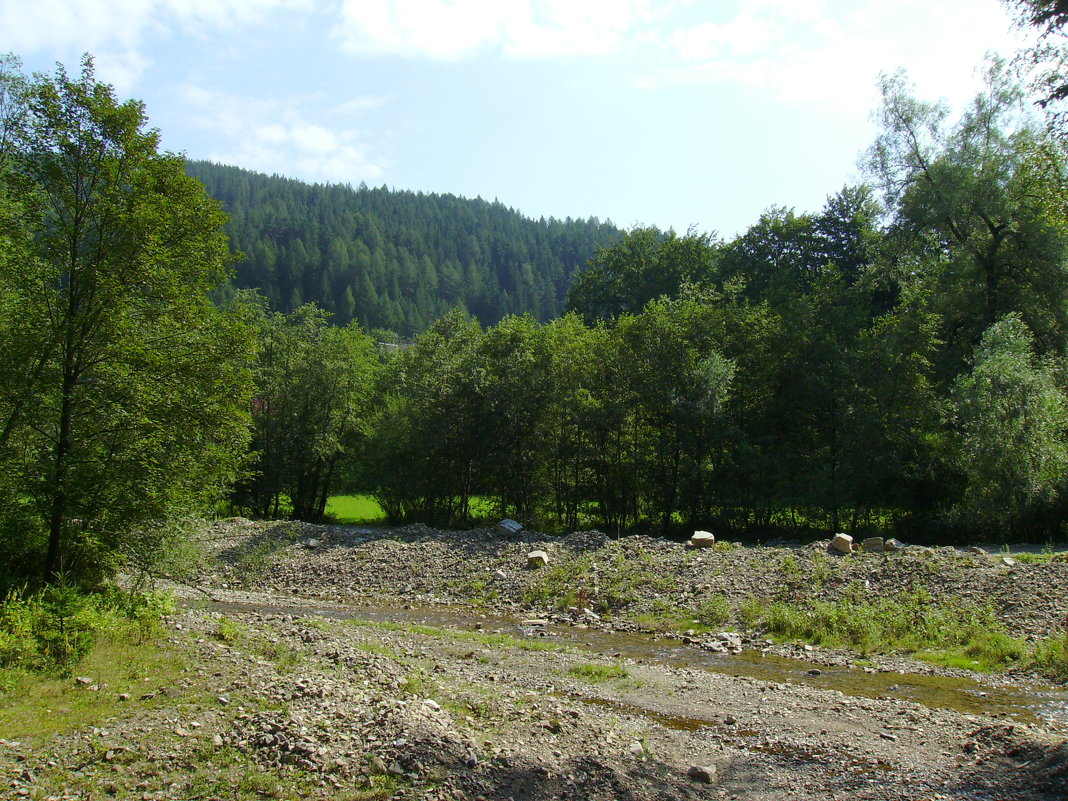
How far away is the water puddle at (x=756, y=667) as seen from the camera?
37.2 ft

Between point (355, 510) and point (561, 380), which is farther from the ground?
point (561, 380)

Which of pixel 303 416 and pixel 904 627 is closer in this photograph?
pixel 904 627

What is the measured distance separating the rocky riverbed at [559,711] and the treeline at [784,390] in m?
9.47

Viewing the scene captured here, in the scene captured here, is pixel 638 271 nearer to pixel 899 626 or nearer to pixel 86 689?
pixel 899 626

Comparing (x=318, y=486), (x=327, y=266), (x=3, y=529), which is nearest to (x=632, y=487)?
(x=318, y=486)

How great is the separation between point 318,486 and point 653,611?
24.1m

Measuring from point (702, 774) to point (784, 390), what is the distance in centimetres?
2369

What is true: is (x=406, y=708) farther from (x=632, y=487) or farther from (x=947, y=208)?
(x=947, y=208)

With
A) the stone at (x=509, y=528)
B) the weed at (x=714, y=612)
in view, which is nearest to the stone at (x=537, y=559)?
the stone at (x=509, y=528)

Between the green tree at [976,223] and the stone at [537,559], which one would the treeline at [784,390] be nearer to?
the green tree at [976,223]

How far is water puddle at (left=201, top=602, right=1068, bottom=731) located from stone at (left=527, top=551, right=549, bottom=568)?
119 inches

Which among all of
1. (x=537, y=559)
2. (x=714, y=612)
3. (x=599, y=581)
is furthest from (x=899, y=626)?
(x=537, y=559)

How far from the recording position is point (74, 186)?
1327 centimetres

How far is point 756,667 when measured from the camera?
13.9m
